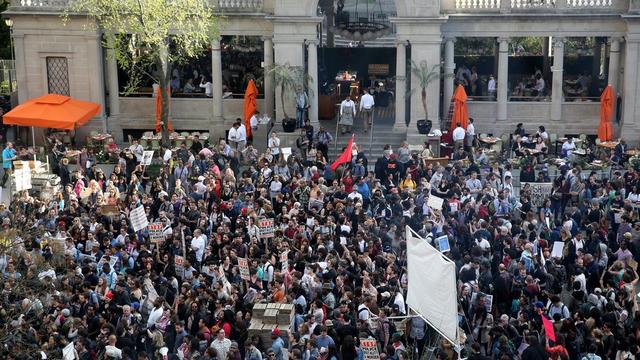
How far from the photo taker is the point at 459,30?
4209 centimetres

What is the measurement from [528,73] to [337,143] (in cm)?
965

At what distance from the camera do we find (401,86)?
137 ft

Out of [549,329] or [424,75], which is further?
[424,75]

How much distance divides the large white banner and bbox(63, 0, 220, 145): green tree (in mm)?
19747

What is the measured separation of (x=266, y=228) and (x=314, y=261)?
192cm

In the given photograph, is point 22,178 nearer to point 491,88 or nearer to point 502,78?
point 502,78

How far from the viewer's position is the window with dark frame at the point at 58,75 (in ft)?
142

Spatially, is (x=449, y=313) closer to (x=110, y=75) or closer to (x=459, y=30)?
(x=459, y=30)

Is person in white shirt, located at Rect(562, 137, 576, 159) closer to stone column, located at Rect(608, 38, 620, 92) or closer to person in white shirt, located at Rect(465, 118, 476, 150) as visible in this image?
person in white shirt, located at Rect(465, 118, 476, 150)

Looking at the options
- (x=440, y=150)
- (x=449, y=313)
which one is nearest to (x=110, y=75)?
(x=440, y=150)

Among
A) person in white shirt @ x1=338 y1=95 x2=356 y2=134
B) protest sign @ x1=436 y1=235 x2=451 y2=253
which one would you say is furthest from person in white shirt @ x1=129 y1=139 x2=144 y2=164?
protest sign @ x1=436 y1=235 x2=451 y2=253

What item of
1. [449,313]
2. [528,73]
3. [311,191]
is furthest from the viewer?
[528,73]

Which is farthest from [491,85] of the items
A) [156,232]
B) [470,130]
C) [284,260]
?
[284,260]

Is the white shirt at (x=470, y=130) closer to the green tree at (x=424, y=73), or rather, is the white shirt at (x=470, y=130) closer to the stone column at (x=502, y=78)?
the green tree at (x=424, y=73)
